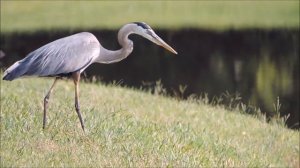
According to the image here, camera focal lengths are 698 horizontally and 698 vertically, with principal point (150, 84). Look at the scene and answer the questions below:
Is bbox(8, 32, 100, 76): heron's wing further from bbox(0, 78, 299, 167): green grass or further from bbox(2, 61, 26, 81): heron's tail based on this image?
bbox(0, 78, 299, 167): green grass

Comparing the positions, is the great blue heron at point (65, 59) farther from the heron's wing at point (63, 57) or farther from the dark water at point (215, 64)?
the dark water at point (215, 64)

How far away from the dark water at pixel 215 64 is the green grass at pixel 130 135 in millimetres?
2466

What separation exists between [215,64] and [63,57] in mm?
16140

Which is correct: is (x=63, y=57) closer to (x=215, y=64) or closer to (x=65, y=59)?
(x=65, y=59)

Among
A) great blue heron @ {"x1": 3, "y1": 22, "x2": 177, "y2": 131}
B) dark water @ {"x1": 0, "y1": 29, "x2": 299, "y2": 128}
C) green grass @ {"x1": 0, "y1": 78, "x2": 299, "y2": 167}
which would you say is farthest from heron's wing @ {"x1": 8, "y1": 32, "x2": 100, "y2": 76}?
dark water @ {"x1": 0, "y1": 29, "x2": 299, "y2": 128}

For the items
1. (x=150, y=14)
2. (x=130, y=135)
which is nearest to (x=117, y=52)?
(x=130, y=135)

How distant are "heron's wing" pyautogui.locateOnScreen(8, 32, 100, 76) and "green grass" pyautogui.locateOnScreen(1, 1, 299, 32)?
82.7 ft

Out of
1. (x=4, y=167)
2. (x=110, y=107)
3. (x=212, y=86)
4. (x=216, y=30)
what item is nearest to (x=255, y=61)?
(x=212, y=86)

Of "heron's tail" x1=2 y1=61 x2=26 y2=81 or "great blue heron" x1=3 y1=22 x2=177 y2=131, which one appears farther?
"great blue heron" x1=3 y1=22 x2=177 y2=131

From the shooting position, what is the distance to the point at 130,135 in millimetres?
7902

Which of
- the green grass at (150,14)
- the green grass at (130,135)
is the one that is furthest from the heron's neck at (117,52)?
the green grass at (150,14)

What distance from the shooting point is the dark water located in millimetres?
18227

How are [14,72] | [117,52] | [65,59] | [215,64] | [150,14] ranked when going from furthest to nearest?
[150,14] < [215,64] < [117,52] < [65,59] < [14,72]

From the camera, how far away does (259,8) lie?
122 feet
